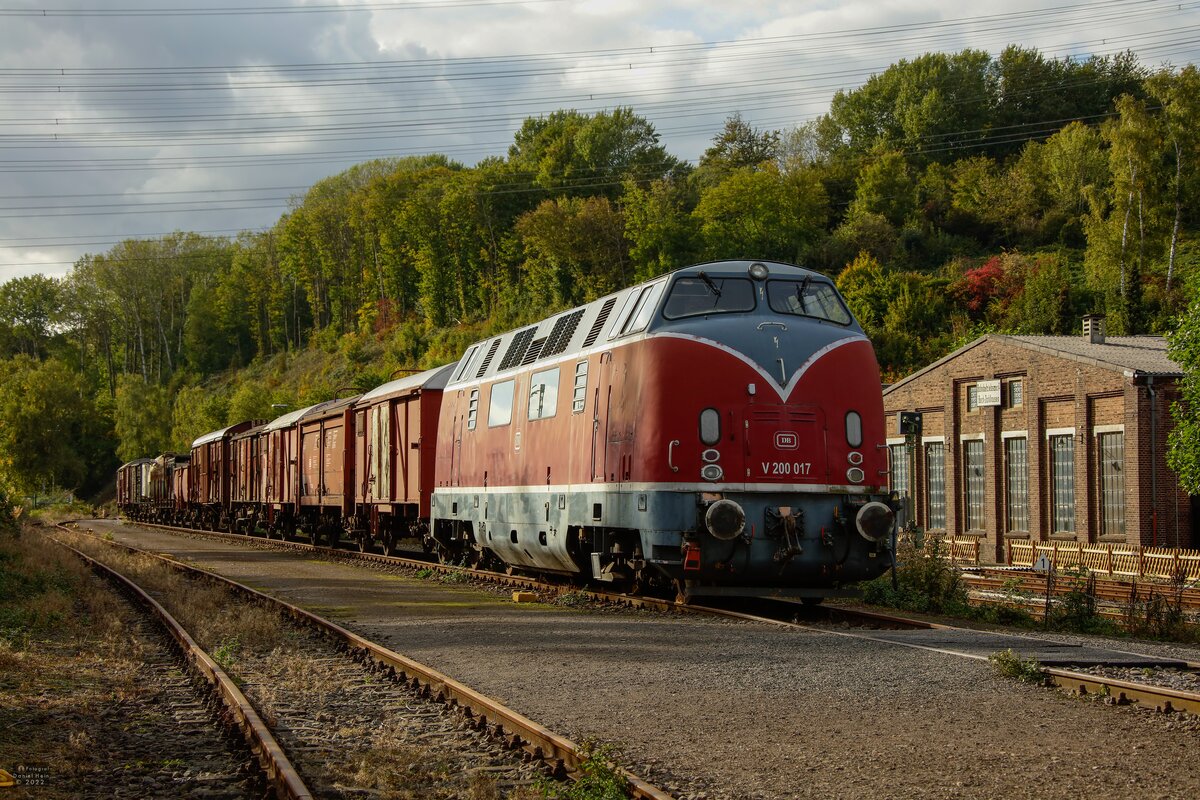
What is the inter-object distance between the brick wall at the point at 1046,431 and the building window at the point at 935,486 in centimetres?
17

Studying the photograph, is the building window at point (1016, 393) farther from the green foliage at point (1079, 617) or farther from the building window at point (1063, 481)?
the green foliage at point (1079, 617)

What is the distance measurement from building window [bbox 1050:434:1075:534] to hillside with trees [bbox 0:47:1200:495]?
22640mm

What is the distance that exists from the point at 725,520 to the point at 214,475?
40.0 metres

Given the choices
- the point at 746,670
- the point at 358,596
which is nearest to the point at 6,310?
the point at 358,596

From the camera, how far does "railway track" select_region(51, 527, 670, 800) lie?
7293 mm

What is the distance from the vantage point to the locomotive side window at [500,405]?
19.3 m

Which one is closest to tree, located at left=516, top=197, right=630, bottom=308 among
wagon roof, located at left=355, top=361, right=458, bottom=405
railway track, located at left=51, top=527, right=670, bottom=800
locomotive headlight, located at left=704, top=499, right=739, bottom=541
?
wagon roof, located at left=355, top=361, right=458, bottom=405

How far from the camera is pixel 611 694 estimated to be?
31.1 feet

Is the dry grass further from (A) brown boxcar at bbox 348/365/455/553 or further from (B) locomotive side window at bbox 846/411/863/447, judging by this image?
(B) locomotive side window at bbox 846/411/863/447

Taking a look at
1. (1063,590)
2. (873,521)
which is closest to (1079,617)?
(873,521)

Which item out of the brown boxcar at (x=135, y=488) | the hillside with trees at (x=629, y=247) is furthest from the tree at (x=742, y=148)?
the brown boxcar at (x=135, y=488)

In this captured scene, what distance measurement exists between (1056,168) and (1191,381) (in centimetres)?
5413

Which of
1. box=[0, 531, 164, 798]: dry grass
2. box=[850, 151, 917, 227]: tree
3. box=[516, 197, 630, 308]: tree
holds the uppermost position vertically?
box=[850, 151, 917, 227]: tree

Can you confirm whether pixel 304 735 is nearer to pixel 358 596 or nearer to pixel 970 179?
pixel 358 596
